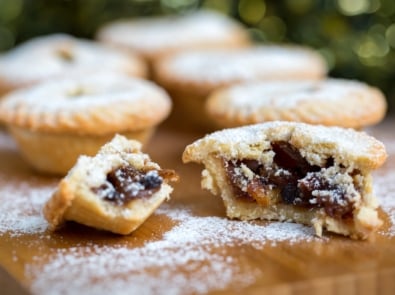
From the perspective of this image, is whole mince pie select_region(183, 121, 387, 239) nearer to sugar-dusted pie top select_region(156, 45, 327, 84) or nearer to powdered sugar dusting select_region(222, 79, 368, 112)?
powdered sugar dusting select_region(222, 79, 368, 112)

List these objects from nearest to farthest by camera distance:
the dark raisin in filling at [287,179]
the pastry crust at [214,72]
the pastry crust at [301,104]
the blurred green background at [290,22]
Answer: the dark raisin in filling at [287,179]
the pastry crust at [301,104]
the pastry crust at [214,72]
the blurred green background at [290,22]

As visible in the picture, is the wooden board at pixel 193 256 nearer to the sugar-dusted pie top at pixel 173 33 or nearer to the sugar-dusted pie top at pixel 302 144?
the sugar-dusted pie top at pixel 302 144

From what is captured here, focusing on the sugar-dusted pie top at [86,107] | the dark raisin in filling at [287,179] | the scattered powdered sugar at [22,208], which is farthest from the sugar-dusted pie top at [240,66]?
the dark raisin in filling at [287,179]

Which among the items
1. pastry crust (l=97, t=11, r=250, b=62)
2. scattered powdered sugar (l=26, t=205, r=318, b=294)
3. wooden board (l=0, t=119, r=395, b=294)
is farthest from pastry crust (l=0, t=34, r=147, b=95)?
scattered powdered sugar (l=26, t=205, r=318, b=294)

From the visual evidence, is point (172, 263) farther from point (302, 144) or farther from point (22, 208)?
point (22, 208)

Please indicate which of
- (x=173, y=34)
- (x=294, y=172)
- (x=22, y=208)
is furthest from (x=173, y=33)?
(x=294, y=172)

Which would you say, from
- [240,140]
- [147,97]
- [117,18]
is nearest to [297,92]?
[147,97]

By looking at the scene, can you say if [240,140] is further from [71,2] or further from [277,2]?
[71,2]
